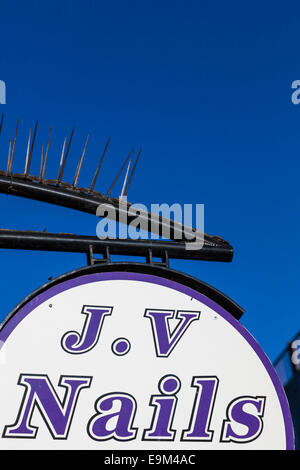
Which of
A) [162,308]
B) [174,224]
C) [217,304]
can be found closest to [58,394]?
[162,308]

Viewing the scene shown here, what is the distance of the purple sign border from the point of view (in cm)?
376

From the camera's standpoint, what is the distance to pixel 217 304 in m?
4.22

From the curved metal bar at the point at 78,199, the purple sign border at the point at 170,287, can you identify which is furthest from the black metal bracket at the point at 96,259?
the curved metal bar at the point at 78,199

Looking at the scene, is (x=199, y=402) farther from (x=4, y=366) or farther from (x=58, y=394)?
(x=4, y=366)

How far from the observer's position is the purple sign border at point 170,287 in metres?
3.76

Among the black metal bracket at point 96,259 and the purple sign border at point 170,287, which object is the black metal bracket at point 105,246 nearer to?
the black metal bracket at point 96,259

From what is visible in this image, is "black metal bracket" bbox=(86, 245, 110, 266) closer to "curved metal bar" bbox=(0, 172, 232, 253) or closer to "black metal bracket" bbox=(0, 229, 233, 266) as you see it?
"black metal bracket" bbox=(0, 229, 233, 266)

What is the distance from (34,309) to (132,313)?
677 millimetres

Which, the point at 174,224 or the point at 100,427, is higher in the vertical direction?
the point at 174,224

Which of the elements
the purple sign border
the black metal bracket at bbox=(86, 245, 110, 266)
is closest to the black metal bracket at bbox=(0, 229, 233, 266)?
the black metal bracket at bbox=(86, 245, 110, 266)

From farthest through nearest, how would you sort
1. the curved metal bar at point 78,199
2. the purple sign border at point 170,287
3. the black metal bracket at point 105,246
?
the curved metal bar at point 78,199
the black metal bracket at point 105,246
the purple sign border at point 170,287

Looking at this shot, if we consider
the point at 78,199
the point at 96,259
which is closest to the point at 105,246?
the point at 96,259

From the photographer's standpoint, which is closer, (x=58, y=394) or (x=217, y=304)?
(x=58, y=394)
